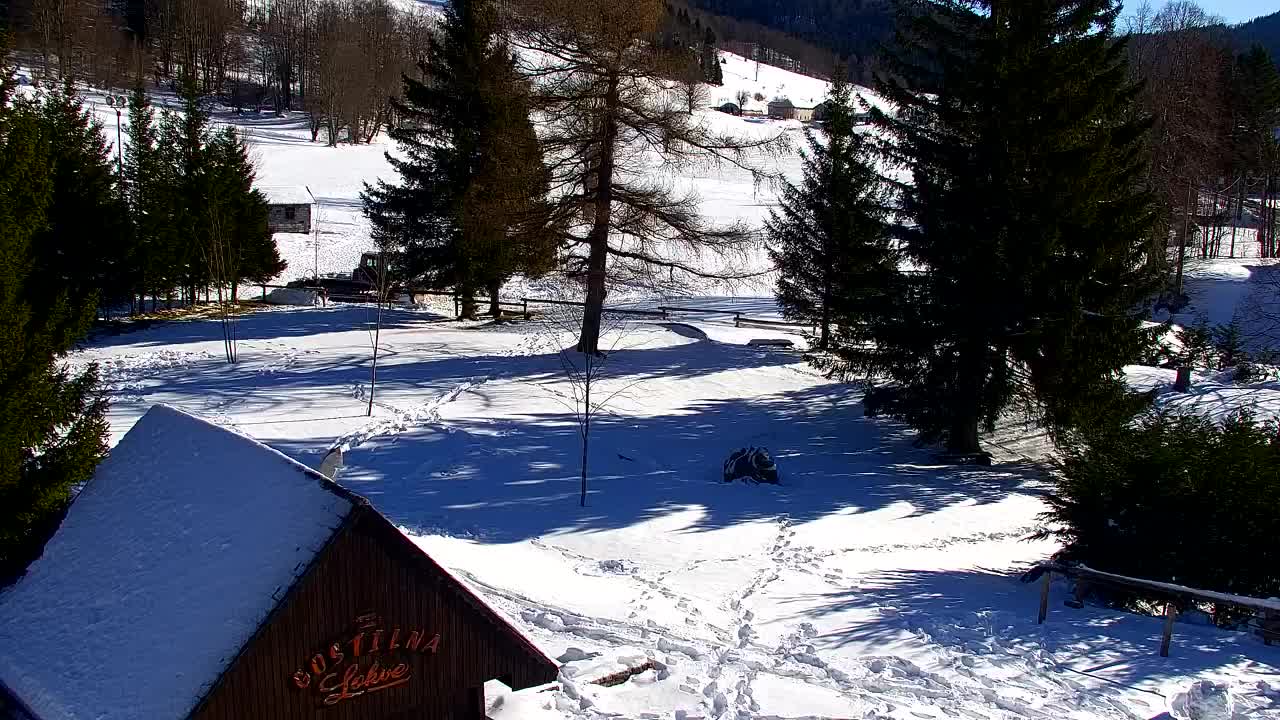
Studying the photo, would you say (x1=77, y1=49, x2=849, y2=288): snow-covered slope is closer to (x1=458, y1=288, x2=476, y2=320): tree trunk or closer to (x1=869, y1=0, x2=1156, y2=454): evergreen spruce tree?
(x1=458, y1=288, x2=476, y2=320): tree trunk

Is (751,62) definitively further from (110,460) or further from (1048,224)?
(110,460)

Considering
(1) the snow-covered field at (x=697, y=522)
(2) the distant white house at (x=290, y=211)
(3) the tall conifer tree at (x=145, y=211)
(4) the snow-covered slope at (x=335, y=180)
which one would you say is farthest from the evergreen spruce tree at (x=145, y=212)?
(2) the distant white house at (x=290, y=211)

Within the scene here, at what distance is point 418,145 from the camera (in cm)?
3256

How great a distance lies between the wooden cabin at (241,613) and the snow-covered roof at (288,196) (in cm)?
4775

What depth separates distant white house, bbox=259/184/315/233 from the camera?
51.2m

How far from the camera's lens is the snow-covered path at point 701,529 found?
423 inches

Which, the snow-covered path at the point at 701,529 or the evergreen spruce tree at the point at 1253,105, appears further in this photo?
the evergreen spruce tree at the point at 1253,105

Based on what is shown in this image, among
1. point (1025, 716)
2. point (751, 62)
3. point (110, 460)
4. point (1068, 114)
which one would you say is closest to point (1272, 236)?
point (1068, 114)

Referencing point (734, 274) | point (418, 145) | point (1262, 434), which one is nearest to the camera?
point (1262, 434)

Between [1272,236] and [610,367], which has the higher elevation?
[1272,236]

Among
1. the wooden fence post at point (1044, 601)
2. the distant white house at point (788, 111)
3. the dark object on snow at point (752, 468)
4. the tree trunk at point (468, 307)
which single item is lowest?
the wooden fence post at point (1044, 601)

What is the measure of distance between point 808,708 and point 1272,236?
58208 millimetres

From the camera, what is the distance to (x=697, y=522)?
16.4m

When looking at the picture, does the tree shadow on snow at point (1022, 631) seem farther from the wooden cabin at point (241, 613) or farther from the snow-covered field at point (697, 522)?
the wooden cabin at point (241, 613)
